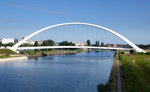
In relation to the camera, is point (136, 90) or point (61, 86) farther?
point (61, 86)

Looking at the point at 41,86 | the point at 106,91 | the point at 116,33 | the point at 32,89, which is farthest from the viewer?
the point at 116,33

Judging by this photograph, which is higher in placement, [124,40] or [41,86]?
[124,40]

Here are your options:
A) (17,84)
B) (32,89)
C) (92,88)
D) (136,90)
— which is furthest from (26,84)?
(136,90)

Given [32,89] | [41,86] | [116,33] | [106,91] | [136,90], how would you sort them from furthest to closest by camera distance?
[116,33]
[41,86]
[32,89]
[106,91]
[136,90]

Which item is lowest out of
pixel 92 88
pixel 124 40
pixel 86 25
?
pixel 92 88

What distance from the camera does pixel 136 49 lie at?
3975 centimetres

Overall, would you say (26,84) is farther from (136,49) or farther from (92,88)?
(136,49)

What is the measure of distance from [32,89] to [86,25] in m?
29.1

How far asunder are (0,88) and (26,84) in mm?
1381

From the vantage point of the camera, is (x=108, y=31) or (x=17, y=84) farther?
(x=108, y=31)

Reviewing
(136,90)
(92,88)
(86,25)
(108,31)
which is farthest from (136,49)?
(136,90)

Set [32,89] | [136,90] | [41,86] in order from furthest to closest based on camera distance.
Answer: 1. [41,86]
2. [32,89]
3. [136,90]

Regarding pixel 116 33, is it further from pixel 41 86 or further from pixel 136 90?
pixel 136 90

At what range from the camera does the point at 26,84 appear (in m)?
12.2
